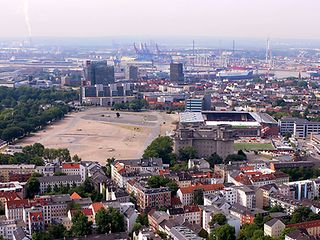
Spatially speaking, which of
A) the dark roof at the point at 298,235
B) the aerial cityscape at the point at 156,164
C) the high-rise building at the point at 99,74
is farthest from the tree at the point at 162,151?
the high-rise building at the point at 99,74

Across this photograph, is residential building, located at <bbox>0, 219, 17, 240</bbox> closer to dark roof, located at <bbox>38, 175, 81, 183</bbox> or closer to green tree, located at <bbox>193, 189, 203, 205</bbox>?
dark roof, located at <bbox>38, 175, 81, 183</bbox>

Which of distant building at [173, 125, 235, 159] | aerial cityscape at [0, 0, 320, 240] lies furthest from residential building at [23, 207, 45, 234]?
distant building at [173, 125, 235, 159]

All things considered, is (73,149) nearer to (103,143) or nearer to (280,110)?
(103,143)

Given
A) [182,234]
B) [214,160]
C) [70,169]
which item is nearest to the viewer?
[182,234]

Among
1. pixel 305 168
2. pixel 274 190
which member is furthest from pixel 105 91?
pixel 274 190

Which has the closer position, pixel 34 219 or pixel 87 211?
pixel 34 219

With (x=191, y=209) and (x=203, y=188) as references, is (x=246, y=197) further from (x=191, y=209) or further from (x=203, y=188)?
(x=191, y=209)

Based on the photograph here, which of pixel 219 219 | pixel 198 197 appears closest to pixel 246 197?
pixel 198 197
